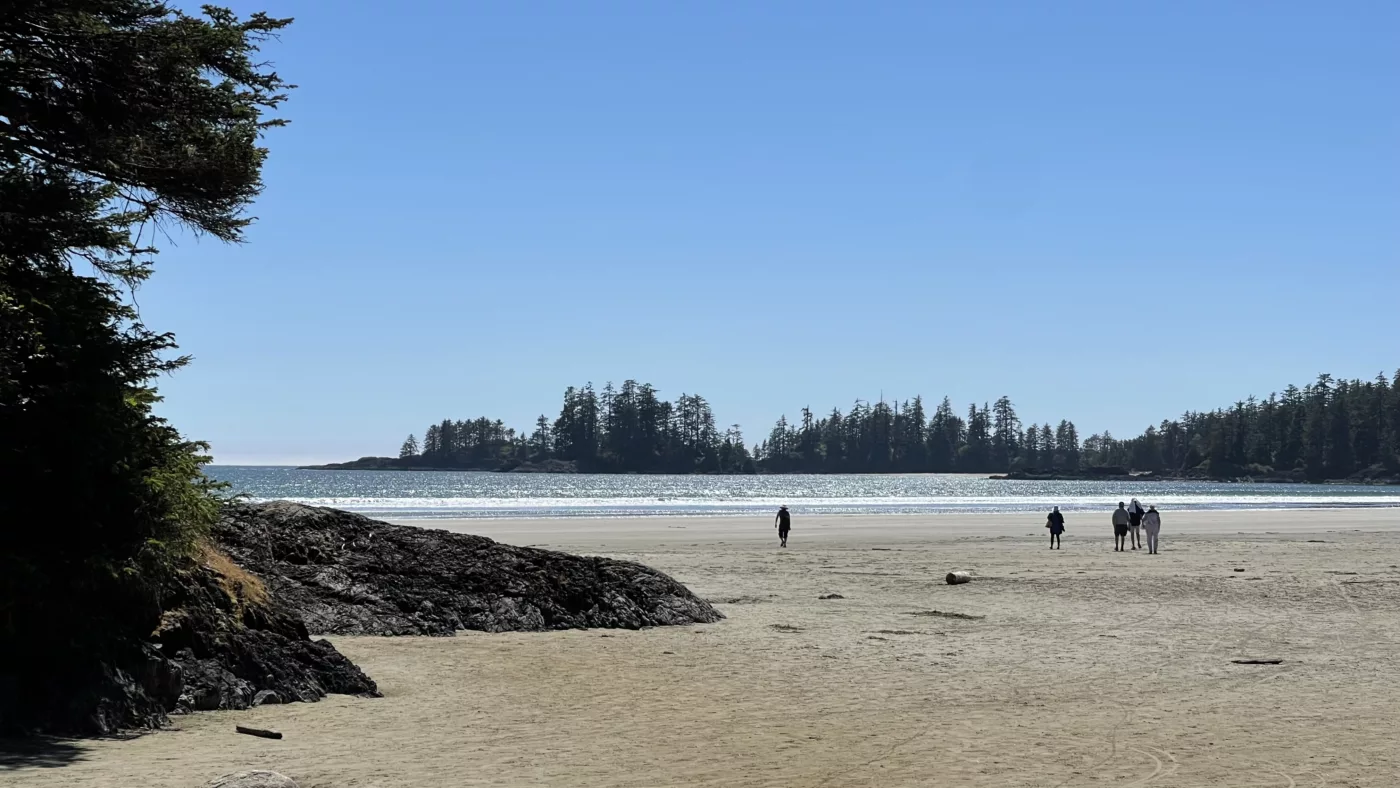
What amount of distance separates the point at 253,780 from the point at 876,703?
6.31m

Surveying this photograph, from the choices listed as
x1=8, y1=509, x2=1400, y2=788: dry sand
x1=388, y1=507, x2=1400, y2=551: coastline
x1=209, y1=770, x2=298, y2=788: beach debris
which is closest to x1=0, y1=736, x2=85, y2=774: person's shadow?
x1=8, y1=509, x2=1400, y2=788: dry sand

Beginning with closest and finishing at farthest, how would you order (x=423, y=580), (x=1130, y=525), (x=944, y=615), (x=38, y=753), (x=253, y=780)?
(x=253, y=780) → (x=38, y=753) → (x=423, y=580) → (x=944, y=615) → (x=1130, y=525)

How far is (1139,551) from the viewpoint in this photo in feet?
116

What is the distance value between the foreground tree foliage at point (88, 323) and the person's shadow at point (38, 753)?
1.42ft

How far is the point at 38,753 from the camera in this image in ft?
28.7

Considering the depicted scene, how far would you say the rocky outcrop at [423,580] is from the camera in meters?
16.2

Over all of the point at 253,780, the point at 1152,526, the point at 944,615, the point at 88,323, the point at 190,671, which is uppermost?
the point at 88,323

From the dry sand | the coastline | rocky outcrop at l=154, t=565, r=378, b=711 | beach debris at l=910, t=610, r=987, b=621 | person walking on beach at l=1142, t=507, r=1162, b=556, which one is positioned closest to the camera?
Result: the dry sand

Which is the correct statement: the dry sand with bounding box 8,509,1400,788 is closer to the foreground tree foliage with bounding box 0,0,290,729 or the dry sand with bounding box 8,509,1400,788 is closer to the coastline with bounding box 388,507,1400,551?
the foreground tree foliage with bounding box 0,0,290,729

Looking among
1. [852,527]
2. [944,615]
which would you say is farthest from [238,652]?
[852,527]

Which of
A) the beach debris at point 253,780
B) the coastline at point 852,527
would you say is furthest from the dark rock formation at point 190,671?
the coastline at point 852,527

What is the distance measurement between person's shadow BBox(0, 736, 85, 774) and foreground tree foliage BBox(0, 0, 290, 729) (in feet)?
1.42

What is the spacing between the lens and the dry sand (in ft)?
29.1

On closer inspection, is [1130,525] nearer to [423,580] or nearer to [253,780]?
[423,580]
